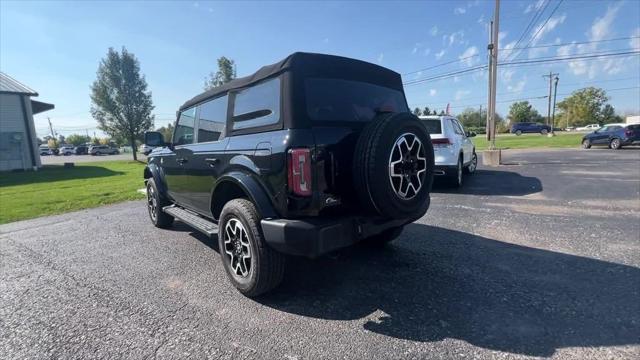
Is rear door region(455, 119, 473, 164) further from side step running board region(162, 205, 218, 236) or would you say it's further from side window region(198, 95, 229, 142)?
side step running board region(162, 205, 218, 236)

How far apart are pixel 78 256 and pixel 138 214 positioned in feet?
8.66

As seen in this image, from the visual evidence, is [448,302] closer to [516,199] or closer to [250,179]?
[250,179]

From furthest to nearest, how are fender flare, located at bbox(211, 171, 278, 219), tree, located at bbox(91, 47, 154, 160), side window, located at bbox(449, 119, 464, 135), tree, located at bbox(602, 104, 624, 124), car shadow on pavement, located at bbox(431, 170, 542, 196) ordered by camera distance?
tree, located at bbox(602, 104, 624, 124) → tree, located at bbox(91, 47, 154, 160) → side window, located at bbox(449, 119, 464, 135) → car shadow on pavement, located at bbox(431, 170, 542, 196) → fender flare, located at bbox(211, 171, 278, 219)

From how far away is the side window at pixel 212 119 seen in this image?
3.56 meters

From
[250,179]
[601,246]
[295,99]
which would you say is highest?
[295,99]

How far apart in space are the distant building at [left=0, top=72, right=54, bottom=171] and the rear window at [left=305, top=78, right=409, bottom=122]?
25.4 metres

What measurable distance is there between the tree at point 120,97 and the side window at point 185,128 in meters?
26.2

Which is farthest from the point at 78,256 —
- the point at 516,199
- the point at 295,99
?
the point at 516,199

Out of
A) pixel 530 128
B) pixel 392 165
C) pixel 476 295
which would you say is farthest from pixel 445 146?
pixel 530 128

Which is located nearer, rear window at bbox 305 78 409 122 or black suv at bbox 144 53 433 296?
black suv at bbox 144 53 433 296

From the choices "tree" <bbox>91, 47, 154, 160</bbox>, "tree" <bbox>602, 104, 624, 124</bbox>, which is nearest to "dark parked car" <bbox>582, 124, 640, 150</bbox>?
"tree" <bbox>91, 47, 154, 160</bbox>

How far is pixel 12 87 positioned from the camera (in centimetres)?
2050

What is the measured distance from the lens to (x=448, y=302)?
2.78 m

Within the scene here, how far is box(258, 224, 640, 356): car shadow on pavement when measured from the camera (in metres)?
2.34
